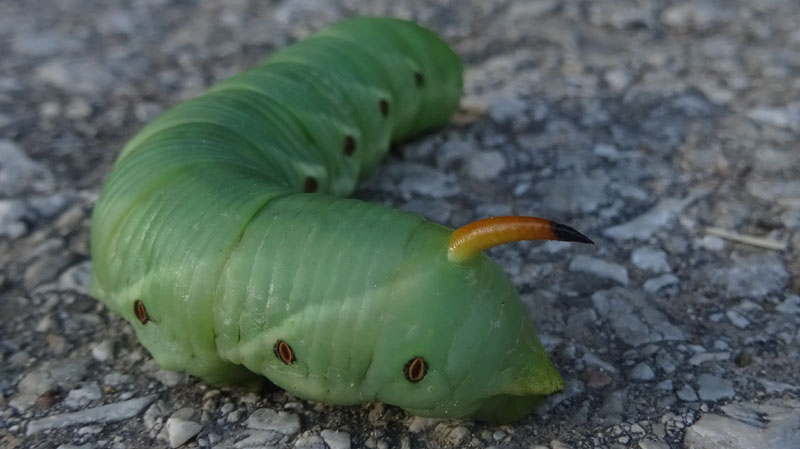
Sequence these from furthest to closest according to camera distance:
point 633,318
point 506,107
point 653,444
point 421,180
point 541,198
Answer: point 506,107
point 421,180
point 541,198
point 633,318
point 653,444

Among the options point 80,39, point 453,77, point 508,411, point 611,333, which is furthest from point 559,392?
point 80,39

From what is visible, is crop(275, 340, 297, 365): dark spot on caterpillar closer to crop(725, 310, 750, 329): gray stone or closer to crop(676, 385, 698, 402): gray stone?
crop(676, 385, 698, 402): gray stone

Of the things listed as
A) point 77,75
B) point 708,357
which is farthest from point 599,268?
point 77,75

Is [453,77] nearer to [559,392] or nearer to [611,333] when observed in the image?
[611,333]

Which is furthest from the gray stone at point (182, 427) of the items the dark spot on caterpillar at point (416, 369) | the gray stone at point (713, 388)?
the gray stone at point (713, 388)

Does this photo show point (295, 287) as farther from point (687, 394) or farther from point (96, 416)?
point (687, 394)

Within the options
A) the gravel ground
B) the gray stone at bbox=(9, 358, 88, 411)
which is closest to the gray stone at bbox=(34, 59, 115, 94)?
the gravel ground
